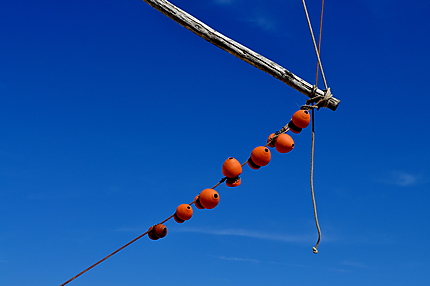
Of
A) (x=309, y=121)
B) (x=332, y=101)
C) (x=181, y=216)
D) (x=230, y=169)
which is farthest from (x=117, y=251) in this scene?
(x=332, y=101)

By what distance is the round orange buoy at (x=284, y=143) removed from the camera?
1117 cm

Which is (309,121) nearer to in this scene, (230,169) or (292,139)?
(292,139)

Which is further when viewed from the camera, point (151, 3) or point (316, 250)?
point (151, 3)

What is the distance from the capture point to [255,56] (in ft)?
38.0

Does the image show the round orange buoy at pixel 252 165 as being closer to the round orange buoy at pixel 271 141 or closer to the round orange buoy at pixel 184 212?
the round orange buoy at pixel 271 141

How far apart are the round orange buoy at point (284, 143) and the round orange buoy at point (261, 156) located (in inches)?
10.6

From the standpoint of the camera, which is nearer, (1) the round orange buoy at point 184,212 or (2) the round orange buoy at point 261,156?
(2) the round orange buoy at point 261,156

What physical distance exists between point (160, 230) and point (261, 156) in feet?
9.46

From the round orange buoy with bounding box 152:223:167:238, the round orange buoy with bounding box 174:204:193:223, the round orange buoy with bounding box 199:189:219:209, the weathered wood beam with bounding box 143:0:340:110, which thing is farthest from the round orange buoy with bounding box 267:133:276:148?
the round orange buoy with bounding box 152:223:167:238

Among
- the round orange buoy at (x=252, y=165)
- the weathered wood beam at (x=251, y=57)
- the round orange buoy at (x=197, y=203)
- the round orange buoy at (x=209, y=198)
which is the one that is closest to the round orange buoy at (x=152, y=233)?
the round orange buoy at (x=197, y=203)

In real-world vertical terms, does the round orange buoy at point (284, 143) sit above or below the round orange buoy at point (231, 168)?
above

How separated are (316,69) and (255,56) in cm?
142

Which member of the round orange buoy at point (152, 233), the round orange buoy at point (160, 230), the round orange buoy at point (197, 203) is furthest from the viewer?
the round orange buoy at point (152, 233)

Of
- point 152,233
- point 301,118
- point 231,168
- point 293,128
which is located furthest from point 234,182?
point 152,233
